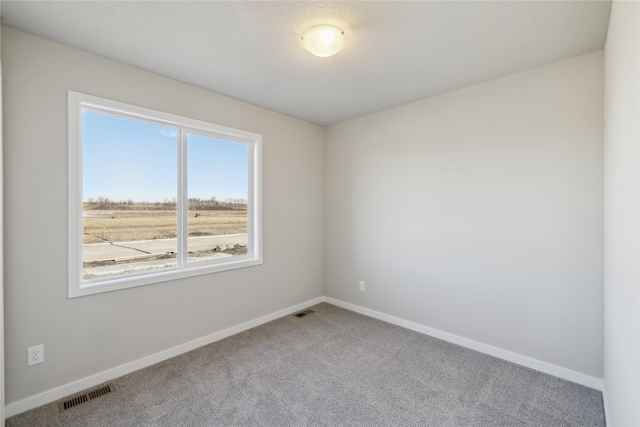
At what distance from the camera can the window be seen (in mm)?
2281

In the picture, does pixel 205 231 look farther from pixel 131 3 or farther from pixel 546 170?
pixel 546 170

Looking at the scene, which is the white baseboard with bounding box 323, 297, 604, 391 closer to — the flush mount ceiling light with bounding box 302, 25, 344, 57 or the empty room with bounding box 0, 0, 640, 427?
the empty room with bounding box 0, 0, 640, 427

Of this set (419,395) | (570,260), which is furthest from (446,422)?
(570,260)

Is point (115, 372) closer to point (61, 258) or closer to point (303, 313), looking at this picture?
point (61, 258)

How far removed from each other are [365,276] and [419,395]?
168 centimetres

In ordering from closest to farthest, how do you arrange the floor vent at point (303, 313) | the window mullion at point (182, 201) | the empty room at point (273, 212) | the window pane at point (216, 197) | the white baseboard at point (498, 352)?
the empty room at point (273, 212) → the white baseboard at point (498, 352) → the window mullion at point (182, 201) → the window pane at point (216, 197) → the floor vent at point (303, 313)

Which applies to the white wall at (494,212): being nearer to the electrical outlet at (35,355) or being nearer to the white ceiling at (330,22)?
the white ceiling at (330,22)

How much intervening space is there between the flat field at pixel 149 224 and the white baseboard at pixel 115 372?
104 centimetres

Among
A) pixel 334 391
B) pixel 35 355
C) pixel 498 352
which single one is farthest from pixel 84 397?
pixel 498 352

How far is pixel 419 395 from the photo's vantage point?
83.7 inches

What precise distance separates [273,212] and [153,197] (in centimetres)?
132

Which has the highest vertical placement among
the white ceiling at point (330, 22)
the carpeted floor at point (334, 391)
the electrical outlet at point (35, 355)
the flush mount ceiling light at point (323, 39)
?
the white ceiling at point (330, 22)

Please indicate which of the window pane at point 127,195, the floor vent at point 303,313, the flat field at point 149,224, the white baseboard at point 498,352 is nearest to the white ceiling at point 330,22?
the window pane at point 127,195

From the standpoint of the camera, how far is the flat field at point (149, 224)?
237cm
